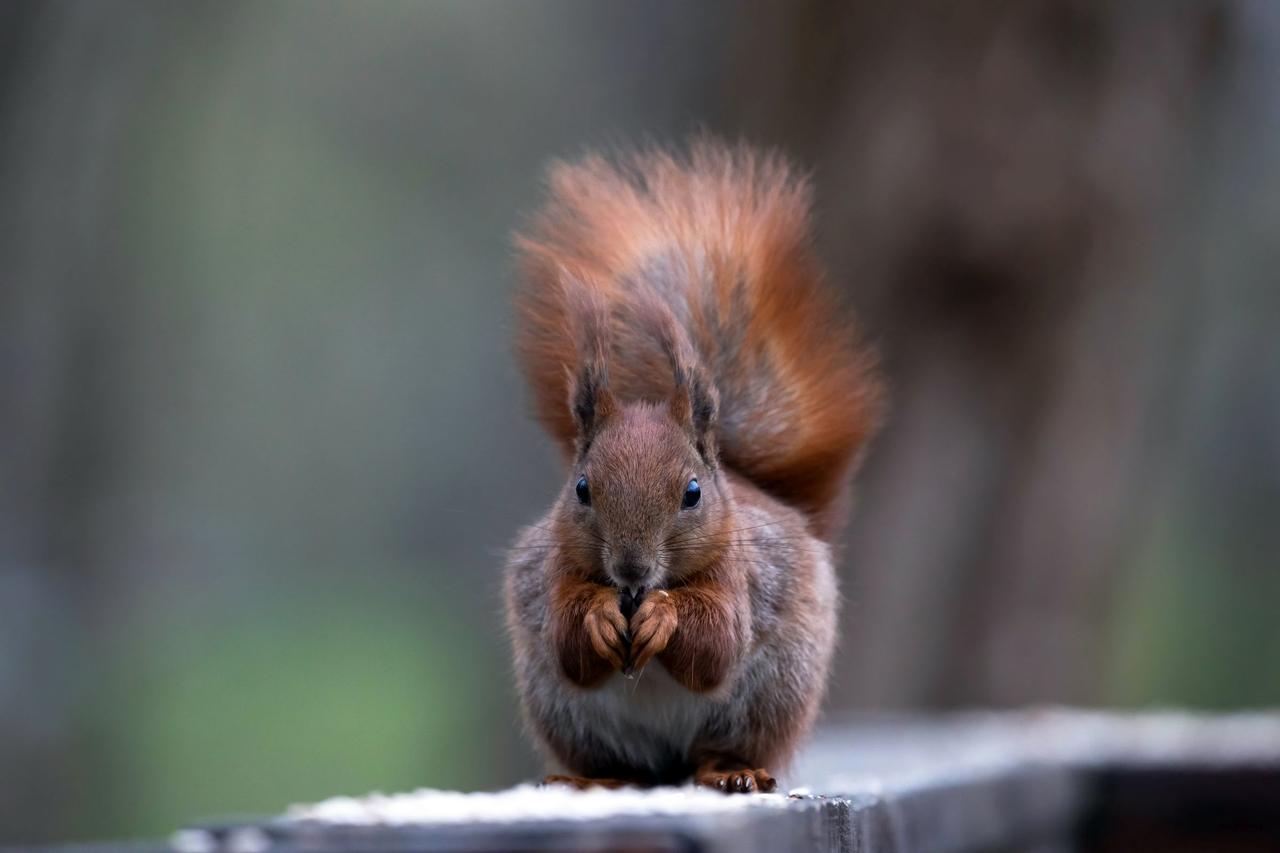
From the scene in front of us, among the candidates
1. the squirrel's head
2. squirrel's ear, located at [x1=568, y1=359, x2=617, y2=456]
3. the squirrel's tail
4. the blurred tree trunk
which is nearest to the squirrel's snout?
the squirrel's head

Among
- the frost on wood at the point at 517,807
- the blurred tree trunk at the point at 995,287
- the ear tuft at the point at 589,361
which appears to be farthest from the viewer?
the blurred tree trunk at the point at 995,287

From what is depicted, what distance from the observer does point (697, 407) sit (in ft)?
6.92

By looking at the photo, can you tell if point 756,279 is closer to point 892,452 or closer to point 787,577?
point 787,577

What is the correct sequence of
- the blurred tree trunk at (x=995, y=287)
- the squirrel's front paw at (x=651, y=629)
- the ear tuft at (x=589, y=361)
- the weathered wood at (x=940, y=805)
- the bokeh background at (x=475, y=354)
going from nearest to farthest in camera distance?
the weathered wood at (x=940, y=805) → the squirrel's front paw at (x=651, y=629) → the ear tuft at (x=589, y=361) → the blurred tree trunk at (x=995, y=287) → the bokeh background at (x=475, y=354)

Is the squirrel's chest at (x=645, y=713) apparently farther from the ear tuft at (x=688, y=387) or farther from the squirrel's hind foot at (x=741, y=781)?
the ear tuft at (x=688, y=387)

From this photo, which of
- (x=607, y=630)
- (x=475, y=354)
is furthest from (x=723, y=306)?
(x=475, y=354)

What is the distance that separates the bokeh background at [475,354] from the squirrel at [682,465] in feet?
0.65

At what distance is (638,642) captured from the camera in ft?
5.99

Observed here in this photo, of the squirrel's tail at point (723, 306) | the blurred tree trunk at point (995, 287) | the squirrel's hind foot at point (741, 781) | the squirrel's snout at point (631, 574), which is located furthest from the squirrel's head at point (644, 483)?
the blurred tree trunk at point (995, 287)

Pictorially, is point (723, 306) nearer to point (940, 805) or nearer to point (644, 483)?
point (644, 483)

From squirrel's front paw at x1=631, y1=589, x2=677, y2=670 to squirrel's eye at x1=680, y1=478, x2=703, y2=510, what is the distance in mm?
150

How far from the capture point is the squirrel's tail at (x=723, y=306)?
226 centimetres

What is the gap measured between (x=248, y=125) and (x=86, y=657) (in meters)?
3.99

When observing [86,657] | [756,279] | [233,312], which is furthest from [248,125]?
[756,279]
